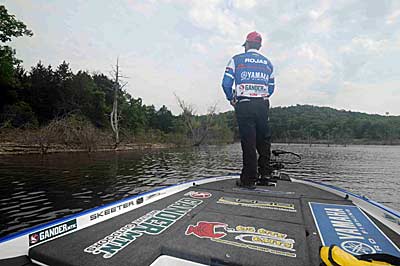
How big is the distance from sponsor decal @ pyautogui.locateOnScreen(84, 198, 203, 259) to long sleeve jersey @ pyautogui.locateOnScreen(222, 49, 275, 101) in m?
2.12

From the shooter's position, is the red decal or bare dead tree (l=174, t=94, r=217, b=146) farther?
bare dead tree (l=174, t=94, r=217, b=146)

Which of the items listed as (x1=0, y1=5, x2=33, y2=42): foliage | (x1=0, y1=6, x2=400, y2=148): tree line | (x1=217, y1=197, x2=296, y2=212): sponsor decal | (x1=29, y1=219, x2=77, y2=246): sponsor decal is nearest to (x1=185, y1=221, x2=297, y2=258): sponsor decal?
(x1=217, y1=197, x2=296, y2=212): sponsor decal

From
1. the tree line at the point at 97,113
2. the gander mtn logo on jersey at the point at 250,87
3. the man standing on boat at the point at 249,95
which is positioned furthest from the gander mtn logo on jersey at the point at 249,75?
the tree line at the point at 97,113

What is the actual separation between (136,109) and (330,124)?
6761 centimetres

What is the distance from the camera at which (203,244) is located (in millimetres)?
1776

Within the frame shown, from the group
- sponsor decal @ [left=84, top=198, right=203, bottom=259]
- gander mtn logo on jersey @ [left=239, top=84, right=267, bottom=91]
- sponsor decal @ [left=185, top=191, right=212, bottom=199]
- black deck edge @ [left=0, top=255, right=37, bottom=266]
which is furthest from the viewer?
gander mtn logo on jersey @ [left=239, top=84, right=267, bottom=91]

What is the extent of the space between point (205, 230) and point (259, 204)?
3.55 ft

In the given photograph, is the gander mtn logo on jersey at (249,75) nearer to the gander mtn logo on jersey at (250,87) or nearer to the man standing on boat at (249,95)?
the man standing on boat at (249,95)

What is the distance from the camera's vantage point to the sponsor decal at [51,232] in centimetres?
174

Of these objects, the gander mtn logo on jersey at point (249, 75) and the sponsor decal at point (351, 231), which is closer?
the sponsor decal at point (351, 231)

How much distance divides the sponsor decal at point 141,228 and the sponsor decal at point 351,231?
1.35 m

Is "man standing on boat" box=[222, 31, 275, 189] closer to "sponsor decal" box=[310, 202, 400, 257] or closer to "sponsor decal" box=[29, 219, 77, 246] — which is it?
"sponsor decal" box=[310, 202, 400, 257]

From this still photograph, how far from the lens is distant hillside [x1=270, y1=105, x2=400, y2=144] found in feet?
239

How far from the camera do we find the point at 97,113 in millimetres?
39500
